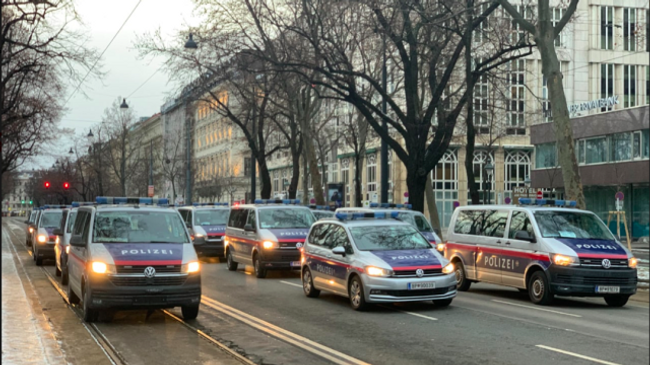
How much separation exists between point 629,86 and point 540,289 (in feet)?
171

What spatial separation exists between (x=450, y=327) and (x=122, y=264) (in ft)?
15.9

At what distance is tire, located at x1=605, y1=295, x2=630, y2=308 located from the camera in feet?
46.9

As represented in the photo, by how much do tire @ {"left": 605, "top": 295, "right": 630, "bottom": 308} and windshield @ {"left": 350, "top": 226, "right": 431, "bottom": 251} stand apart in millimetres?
3655

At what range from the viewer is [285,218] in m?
21.4

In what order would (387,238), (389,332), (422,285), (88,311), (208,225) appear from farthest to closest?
(208,225) → (387,238) → (422,285) → (88,311) → (389,332)

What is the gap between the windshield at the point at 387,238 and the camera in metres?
13.7

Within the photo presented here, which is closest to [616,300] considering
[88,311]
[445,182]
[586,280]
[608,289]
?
[608,289]

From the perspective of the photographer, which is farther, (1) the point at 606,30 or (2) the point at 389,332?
(1) the point at 606,30

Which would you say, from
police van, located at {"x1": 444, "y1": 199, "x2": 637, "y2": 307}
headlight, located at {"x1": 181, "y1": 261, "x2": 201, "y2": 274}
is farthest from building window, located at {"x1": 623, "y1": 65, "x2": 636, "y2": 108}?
headlight, located at {"x1": 181, "y1": 261, "x2": 201, "y2": 274}

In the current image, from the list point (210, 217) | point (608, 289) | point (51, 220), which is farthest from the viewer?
point (51, 220)

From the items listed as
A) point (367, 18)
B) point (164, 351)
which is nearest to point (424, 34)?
point (367, 18)

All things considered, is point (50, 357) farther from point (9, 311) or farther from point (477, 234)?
point (477, 234)

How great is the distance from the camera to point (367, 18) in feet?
76.4

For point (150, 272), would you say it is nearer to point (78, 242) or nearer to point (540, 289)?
point (78, 242)
